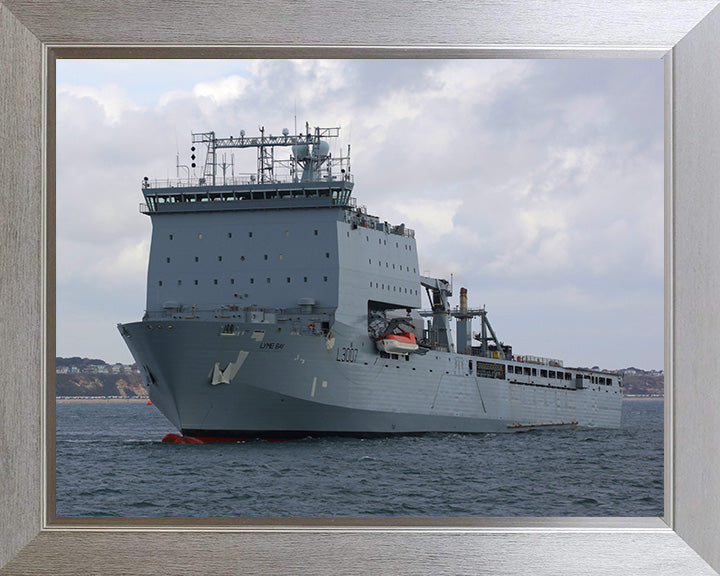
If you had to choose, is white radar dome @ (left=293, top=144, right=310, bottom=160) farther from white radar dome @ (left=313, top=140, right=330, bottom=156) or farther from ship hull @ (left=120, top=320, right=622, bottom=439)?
ship hull @ (left=120, top=320, right=622, bottom=439)

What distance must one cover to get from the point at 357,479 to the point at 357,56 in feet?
31.3

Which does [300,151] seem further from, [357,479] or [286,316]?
[357,479]

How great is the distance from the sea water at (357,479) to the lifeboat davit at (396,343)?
6.06 ft

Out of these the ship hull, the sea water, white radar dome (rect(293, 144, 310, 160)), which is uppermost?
white radar dome (rect(293, 144, 310, 160))

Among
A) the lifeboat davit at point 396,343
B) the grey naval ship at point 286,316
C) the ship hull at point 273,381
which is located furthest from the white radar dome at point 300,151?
the lifeboat davit at point 396,343

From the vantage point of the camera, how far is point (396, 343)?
64.2ft

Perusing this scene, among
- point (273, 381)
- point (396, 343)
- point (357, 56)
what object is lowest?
point (273, 381)

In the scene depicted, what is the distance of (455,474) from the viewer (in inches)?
551

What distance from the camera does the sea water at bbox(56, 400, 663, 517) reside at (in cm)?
1113

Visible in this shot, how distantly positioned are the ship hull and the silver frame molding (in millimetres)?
13093

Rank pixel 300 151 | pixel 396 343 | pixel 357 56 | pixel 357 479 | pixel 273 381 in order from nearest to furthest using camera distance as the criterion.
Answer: pixel 357 56, pixel 357 479, pixel 273 381, pixel 396 343, pixel 300 151

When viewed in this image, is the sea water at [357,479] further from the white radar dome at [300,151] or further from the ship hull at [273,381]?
the white radar dome at [300,151]

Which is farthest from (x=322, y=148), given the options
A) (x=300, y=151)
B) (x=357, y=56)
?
(x=357, y=56)

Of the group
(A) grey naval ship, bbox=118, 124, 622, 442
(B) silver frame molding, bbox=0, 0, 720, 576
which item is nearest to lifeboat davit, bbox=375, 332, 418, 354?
(A) grey naval ship, bbox=118, 124, 622, 442
